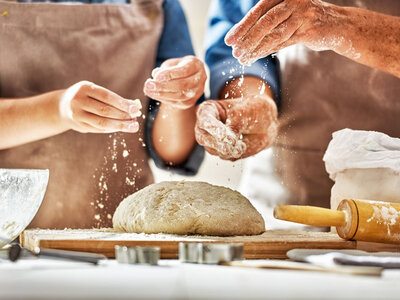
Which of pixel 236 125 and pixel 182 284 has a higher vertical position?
pixel 236 125

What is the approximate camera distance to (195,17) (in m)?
1.77

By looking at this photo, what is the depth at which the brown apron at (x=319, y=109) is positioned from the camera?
1672 mm

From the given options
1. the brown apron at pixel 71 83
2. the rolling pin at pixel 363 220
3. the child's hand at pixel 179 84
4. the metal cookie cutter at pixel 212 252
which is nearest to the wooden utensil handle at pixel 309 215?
the rolling pin at pixel 363 220

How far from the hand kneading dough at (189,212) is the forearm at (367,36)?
1.83ft

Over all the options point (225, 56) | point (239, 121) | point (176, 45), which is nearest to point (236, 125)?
point (239, 121)

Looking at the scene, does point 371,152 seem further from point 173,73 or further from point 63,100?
point 63,100

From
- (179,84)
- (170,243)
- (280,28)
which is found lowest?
(170,243)

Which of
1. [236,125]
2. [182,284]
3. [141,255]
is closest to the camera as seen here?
[182,284]

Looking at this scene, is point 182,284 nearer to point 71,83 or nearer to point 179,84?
point 179,84

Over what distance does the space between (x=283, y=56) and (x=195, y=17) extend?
316 millimetres

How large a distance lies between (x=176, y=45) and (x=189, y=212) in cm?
79

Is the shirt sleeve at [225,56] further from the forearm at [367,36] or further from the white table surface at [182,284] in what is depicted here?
the white table surface at [182,284]

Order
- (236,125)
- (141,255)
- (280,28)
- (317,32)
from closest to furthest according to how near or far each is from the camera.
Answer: (141,255) → (280,28) → (317,32) → (236,125)

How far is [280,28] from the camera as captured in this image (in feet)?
4.10
